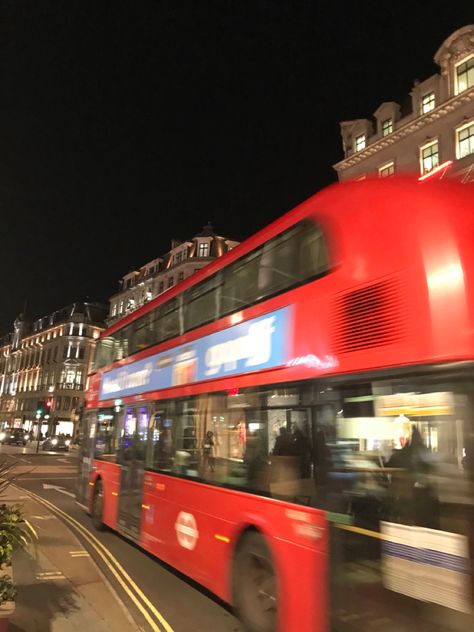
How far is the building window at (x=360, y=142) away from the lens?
32.7 meters

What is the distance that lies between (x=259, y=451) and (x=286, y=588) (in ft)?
4.07

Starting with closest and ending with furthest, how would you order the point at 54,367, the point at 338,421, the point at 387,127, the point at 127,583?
the point at 338,421
the point at 127,583
the point at 387,127
the point at 54,367

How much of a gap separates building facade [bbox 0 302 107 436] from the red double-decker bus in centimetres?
6399

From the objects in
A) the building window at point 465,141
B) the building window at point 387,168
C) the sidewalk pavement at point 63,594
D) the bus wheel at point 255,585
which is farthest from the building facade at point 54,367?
the bus wheel at point 255,585

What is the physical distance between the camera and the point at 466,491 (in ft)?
10.2

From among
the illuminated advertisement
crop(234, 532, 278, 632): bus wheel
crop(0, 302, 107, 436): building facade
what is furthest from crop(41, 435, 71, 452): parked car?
crop(234, 532, 278, 632): bus wheel

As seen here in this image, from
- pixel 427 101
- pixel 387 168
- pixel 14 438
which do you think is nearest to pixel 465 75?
pixel 427 101

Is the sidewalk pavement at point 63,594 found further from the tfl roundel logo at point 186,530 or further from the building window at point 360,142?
the building window at point 360,142

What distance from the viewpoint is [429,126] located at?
28250mm

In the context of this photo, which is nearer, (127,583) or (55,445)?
(127,583)

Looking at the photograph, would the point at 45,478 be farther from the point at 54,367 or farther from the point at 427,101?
the point at 54,367

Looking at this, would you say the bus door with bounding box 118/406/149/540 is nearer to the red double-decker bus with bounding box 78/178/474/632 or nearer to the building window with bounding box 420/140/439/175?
the red double-decker bus with bounding box 78/178/474/632

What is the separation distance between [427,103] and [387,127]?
110 inches

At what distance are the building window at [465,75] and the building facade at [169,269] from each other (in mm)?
29162
